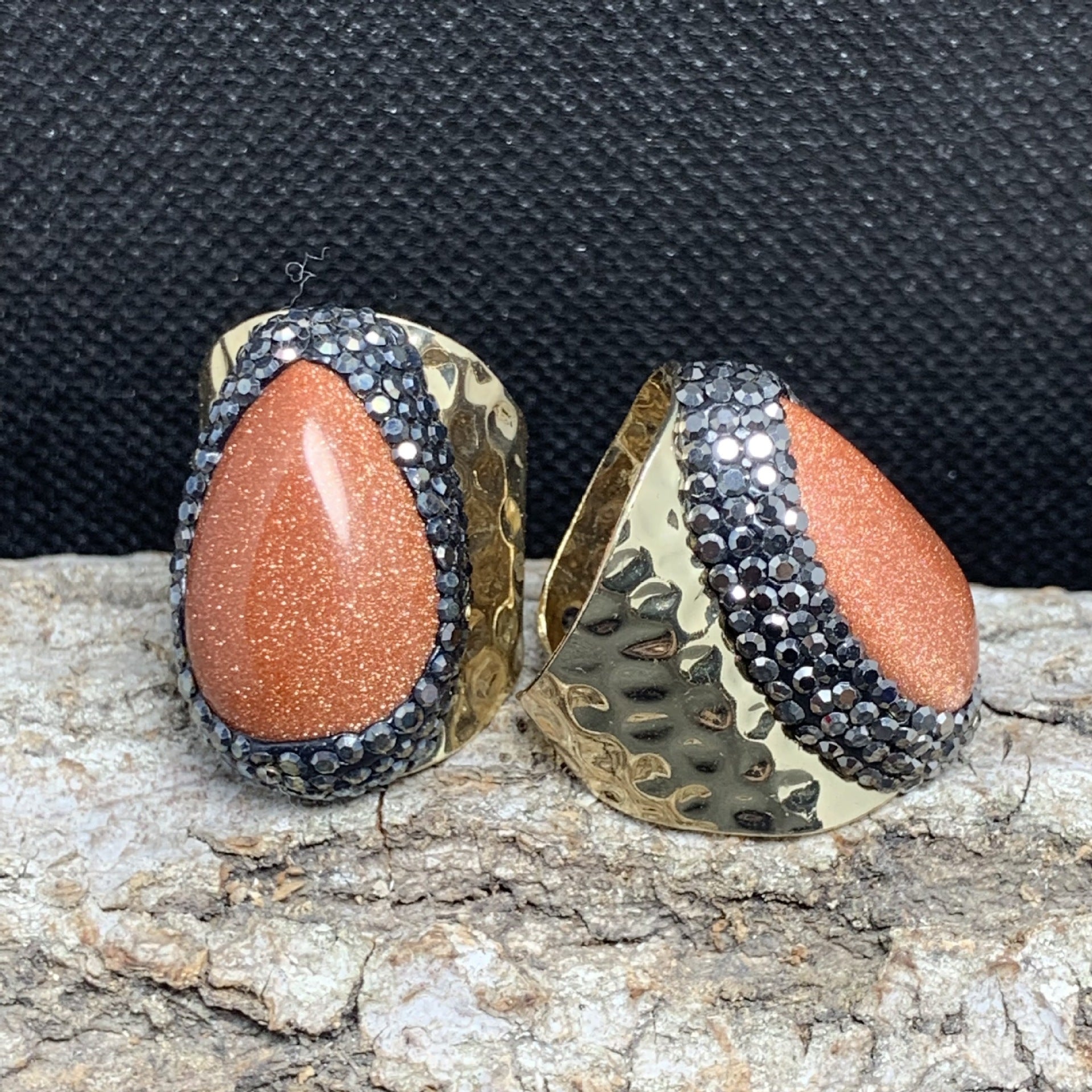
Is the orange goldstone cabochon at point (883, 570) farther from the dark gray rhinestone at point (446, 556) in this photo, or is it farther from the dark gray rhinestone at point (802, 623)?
the dark gray rhinestone at point (446, 556)

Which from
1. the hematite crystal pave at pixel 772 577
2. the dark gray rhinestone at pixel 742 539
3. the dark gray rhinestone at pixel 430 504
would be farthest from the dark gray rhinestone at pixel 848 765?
the dark gray rhinestone at pixel 430 504

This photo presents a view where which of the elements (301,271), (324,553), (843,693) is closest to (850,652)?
(843,693)

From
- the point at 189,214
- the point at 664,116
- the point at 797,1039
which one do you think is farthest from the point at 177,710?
the point at 664,116

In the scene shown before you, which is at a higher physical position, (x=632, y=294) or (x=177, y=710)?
(x=632, y=294)

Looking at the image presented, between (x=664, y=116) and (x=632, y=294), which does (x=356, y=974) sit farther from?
(x=664, y=116)

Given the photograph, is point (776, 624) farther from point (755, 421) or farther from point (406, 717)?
point (406, 717)
